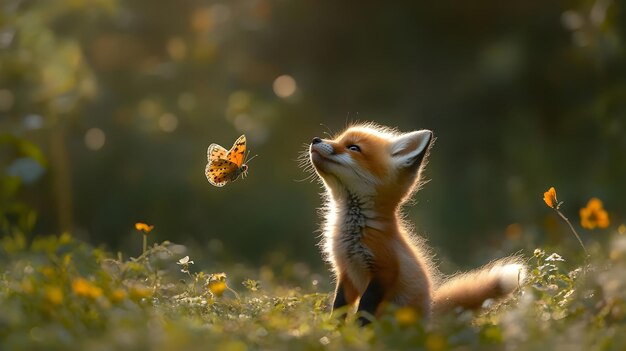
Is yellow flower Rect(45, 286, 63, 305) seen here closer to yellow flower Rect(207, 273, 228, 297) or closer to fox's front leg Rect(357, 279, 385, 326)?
yellow flower Rect(207, 273, 228, 297)

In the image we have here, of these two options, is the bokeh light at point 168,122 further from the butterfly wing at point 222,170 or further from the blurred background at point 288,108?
the butterfly wing at point 222,170

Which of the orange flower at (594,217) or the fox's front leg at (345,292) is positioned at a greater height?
the orange flower at (594,217)

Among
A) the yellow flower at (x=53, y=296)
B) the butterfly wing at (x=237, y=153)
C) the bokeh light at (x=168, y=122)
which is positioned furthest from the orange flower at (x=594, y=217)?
the bokeh light at (x=168, y=122)

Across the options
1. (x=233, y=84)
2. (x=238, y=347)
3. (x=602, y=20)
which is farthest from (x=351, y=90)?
(x=238, y=347)

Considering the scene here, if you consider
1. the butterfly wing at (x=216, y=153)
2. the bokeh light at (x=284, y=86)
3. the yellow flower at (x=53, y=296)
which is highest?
the bokeh light at (x=284, y=86)

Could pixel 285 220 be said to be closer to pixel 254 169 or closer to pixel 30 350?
pixel 254 169

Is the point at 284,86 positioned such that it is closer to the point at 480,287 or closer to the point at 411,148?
the point at 411,148

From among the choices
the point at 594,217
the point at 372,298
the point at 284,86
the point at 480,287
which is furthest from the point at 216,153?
the point at 284,86
